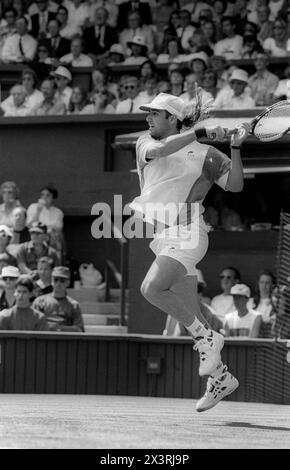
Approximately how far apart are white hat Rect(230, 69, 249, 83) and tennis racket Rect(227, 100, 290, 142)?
6.81 meters

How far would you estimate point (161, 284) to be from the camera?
25.3 ft

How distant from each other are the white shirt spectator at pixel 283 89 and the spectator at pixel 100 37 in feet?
11.8

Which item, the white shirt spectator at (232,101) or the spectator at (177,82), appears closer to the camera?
the white shirt spectator at (232,101)

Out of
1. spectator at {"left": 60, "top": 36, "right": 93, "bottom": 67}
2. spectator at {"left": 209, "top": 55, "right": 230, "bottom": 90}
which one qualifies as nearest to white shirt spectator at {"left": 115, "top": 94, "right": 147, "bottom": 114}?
spectator at {"left": 209, "top": 55, "right": 230, "bottom": 90}

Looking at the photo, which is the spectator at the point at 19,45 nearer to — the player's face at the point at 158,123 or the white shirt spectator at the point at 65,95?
the white shirt spectator at the point at 65,95

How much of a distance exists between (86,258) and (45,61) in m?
3.19

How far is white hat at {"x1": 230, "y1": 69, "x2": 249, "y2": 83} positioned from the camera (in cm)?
1529

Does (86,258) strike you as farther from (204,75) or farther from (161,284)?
(161,284)

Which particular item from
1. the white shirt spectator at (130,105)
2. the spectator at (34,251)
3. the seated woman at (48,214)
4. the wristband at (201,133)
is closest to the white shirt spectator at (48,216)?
the seated woman at (48,214)

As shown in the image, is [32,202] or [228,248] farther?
[32,202]

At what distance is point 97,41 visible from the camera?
18062 millimetres

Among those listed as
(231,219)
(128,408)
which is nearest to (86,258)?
(231,219)

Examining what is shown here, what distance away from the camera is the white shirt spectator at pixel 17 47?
59.9ft

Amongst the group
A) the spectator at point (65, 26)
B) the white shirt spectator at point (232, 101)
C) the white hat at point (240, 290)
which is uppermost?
the spectator at point (65, 26)
